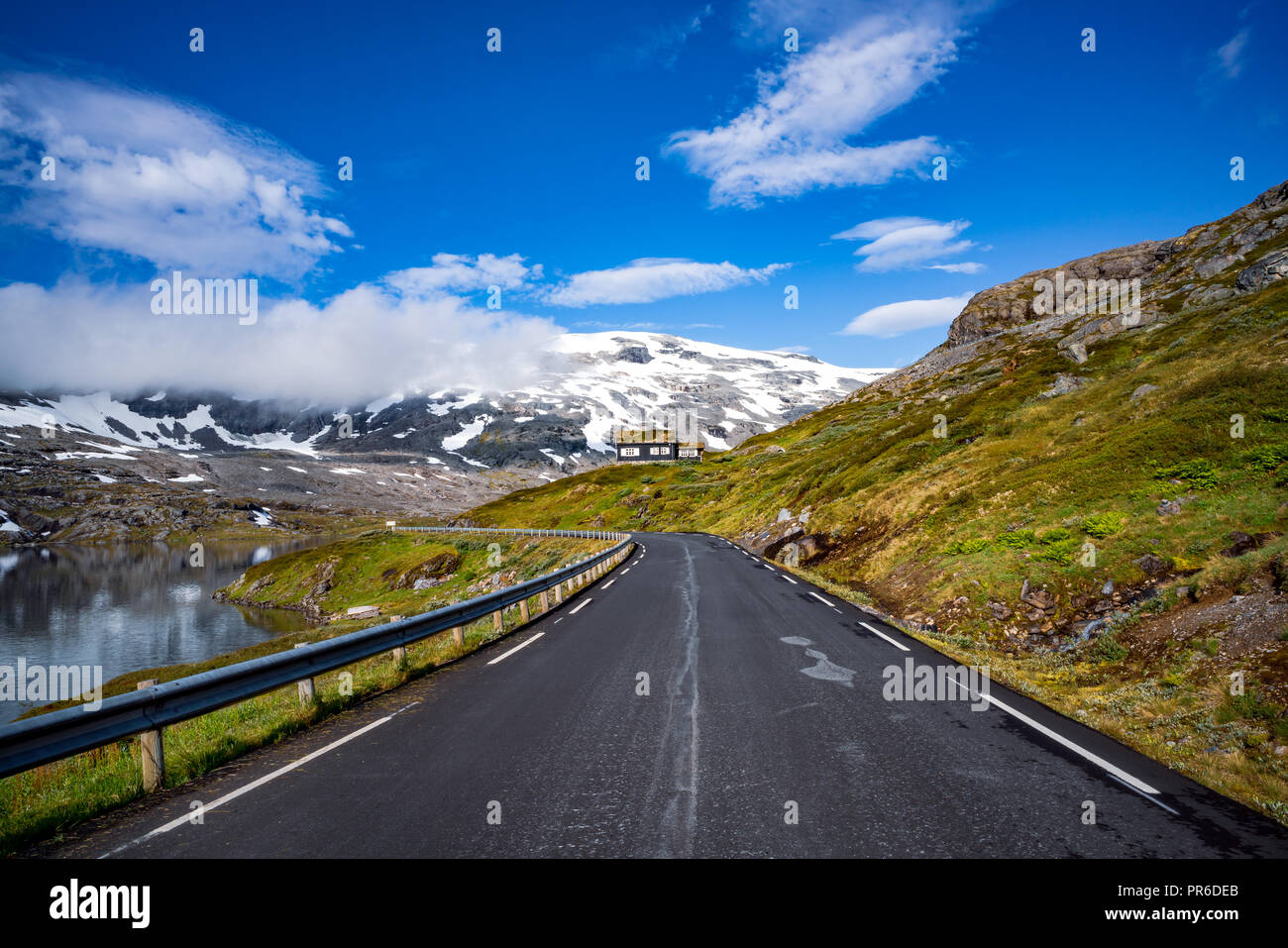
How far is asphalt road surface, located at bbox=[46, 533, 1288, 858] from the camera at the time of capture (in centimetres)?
468

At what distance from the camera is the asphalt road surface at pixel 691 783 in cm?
468

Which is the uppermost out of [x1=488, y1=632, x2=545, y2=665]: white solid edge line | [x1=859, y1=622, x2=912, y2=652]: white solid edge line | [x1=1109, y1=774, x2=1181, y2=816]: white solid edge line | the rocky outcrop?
→ the rocky outcrop

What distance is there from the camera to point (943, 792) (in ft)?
17.9

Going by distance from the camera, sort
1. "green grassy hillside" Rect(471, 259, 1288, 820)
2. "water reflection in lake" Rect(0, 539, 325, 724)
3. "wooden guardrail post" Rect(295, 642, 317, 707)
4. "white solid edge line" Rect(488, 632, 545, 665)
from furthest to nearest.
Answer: "water reflection in lake" Rect(0, 539, 325, 724)
"white solid edge line" Rect(488, 632, 545, 665)
"wooden guardrail post" Rect(295, 642, 317, 707)
"green grassy hillside" Rect(471, 259, 1288, 820)

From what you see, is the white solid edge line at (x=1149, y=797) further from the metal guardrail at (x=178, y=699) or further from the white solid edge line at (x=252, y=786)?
the metal guardrail at (x=178, y=699)

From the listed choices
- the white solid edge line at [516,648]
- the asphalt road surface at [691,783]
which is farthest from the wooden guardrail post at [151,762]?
the white solid edge line at [516,648]

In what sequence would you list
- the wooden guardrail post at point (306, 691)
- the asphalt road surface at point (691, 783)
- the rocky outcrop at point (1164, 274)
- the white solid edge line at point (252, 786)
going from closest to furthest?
the asphalt road surface at point (691, 783), the white solid edge line at point (252, 786), the wooden guardrail post at point (306, 691), the rocky outcrop at point (1164, 274)

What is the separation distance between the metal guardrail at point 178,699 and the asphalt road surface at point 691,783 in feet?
2.51

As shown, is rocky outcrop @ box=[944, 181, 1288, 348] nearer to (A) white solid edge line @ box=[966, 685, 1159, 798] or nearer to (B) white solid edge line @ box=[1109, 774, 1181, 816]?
(A) white solid edge line @ box=[966, 685, 1159, 798]

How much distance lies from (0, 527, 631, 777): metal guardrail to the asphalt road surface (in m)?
0.76

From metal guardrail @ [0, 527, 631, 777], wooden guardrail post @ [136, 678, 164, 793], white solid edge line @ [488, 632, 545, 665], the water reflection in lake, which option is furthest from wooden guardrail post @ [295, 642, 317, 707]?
the water reflection in lake

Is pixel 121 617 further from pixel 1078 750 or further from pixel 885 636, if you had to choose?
pixel 1078 750
